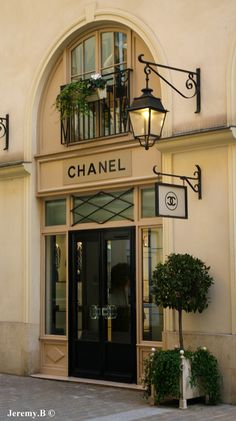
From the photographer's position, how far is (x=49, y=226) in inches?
487

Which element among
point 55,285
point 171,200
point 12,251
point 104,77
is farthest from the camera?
point 12,251

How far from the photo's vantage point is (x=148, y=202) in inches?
429

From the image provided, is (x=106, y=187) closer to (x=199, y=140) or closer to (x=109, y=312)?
(x=109, y=312)

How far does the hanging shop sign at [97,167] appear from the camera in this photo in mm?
11078

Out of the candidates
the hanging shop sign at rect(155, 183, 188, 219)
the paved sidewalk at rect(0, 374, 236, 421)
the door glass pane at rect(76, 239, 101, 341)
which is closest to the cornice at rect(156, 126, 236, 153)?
the hanging shop sign at rect(155, 183, 188, 219)

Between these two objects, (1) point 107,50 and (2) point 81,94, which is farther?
(1) point 107,50

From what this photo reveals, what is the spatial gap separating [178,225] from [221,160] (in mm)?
1169

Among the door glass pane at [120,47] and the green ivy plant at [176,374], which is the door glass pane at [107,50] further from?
the green ivy plant at [176,374]

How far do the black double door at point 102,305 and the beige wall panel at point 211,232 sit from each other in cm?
135

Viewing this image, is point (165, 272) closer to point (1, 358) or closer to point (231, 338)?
point (231, 338)

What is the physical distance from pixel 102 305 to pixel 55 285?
132 centimetres

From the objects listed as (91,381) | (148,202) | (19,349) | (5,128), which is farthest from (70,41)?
(91,381)

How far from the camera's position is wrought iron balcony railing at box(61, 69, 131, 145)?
11.2 meters

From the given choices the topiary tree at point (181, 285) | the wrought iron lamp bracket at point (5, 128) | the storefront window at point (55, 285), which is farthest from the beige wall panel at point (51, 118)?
the topiary tree at point (181, 285)
